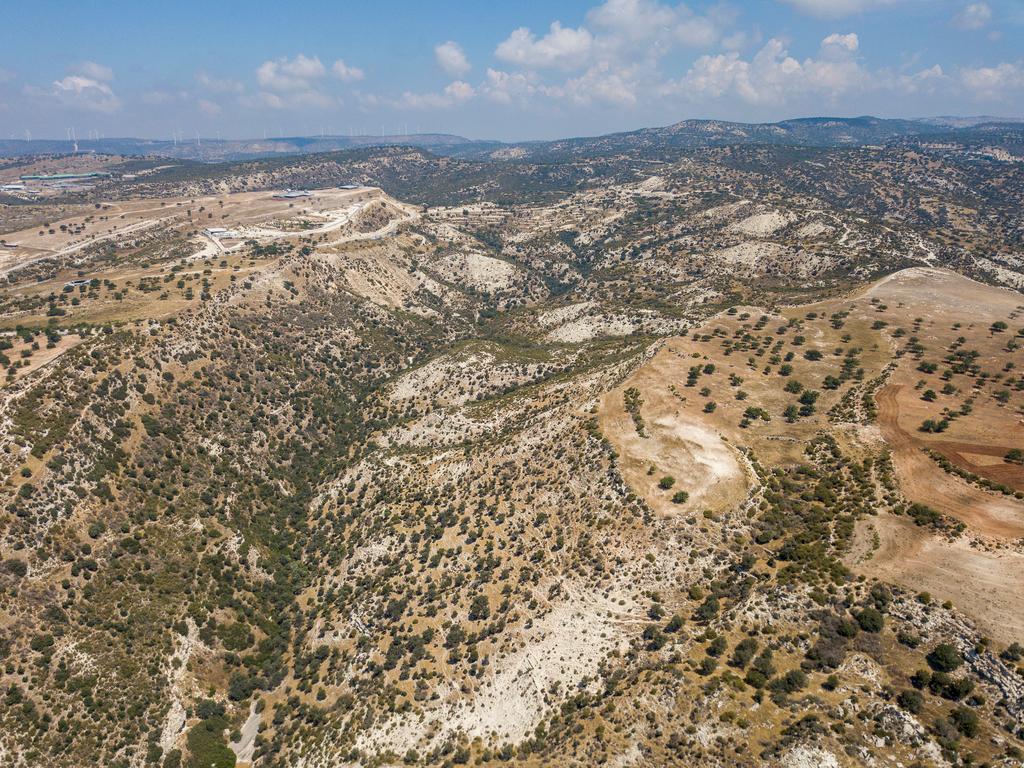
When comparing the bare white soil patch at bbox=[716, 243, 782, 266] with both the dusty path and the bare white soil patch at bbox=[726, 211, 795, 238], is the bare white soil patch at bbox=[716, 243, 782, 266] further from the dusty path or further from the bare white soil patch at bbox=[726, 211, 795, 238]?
the dusty path

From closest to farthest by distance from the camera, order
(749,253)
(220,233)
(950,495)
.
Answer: (950,495) < (749,253) < (220,233)

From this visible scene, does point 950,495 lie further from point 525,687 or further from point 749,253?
point 749,253

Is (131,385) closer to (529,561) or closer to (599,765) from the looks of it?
(529,561)

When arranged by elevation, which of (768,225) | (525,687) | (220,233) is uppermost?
(220,233)

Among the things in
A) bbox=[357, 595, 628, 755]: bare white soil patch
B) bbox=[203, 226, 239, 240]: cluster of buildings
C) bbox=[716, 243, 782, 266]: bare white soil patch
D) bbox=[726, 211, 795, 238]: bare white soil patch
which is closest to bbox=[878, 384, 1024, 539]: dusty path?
bbox=[357, 595, 628, 755]: bare white soil patch

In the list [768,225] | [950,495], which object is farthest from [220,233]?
[950,495]

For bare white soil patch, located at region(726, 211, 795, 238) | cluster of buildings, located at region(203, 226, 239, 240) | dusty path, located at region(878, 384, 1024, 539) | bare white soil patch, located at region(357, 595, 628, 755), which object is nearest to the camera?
dusty path, located at region(878, 384, 1024, 539)

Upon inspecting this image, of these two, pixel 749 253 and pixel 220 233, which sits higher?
pixel 220 233

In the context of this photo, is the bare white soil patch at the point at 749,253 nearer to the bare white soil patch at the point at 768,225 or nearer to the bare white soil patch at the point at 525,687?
the bare white soil patch at the point at 768,225

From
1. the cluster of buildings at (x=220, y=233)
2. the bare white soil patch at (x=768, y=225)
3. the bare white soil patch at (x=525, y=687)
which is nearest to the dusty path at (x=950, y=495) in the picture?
the bare white soil patch at (x=525, y=687)

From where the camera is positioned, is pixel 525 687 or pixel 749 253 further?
pixel 749 253
